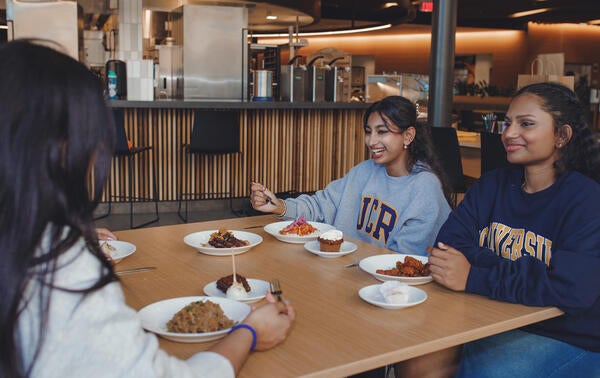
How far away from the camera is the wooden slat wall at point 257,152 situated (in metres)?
6.28

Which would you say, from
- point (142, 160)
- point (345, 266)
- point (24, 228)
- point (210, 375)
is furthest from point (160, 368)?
point (142, 160)

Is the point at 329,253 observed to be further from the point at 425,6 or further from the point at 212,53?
the point at 425,6

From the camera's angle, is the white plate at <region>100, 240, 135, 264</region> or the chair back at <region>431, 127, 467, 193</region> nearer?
the white plate at <region>100, 240, 135, 264</region>

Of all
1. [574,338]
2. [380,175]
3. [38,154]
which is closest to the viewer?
[38,154]

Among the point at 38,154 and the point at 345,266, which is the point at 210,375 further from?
the point at 345,266

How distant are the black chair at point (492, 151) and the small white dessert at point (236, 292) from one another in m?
2.58

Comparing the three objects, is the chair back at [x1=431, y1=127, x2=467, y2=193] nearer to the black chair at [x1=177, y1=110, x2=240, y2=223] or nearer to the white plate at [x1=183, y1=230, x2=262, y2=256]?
the black chair at [x1=177, y1=110, x2=240, y2=223]

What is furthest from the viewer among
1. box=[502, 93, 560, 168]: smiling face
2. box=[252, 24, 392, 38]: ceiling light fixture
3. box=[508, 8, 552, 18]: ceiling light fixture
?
box=[252, 24, 392, 38]: ceiling light fixture

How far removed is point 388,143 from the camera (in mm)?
2502

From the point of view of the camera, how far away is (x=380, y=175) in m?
2.60

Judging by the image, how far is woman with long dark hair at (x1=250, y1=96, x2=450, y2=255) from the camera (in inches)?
93.4

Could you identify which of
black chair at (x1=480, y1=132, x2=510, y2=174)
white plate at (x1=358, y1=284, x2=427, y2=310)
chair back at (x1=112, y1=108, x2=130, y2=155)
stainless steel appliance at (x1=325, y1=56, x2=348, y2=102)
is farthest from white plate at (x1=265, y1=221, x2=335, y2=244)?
stainless steel appliance at (x1=325, y1=56, x2=348, y2=102)

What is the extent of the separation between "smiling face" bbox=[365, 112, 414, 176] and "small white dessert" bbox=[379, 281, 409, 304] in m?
1.00

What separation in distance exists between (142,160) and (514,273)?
5.18 metres
